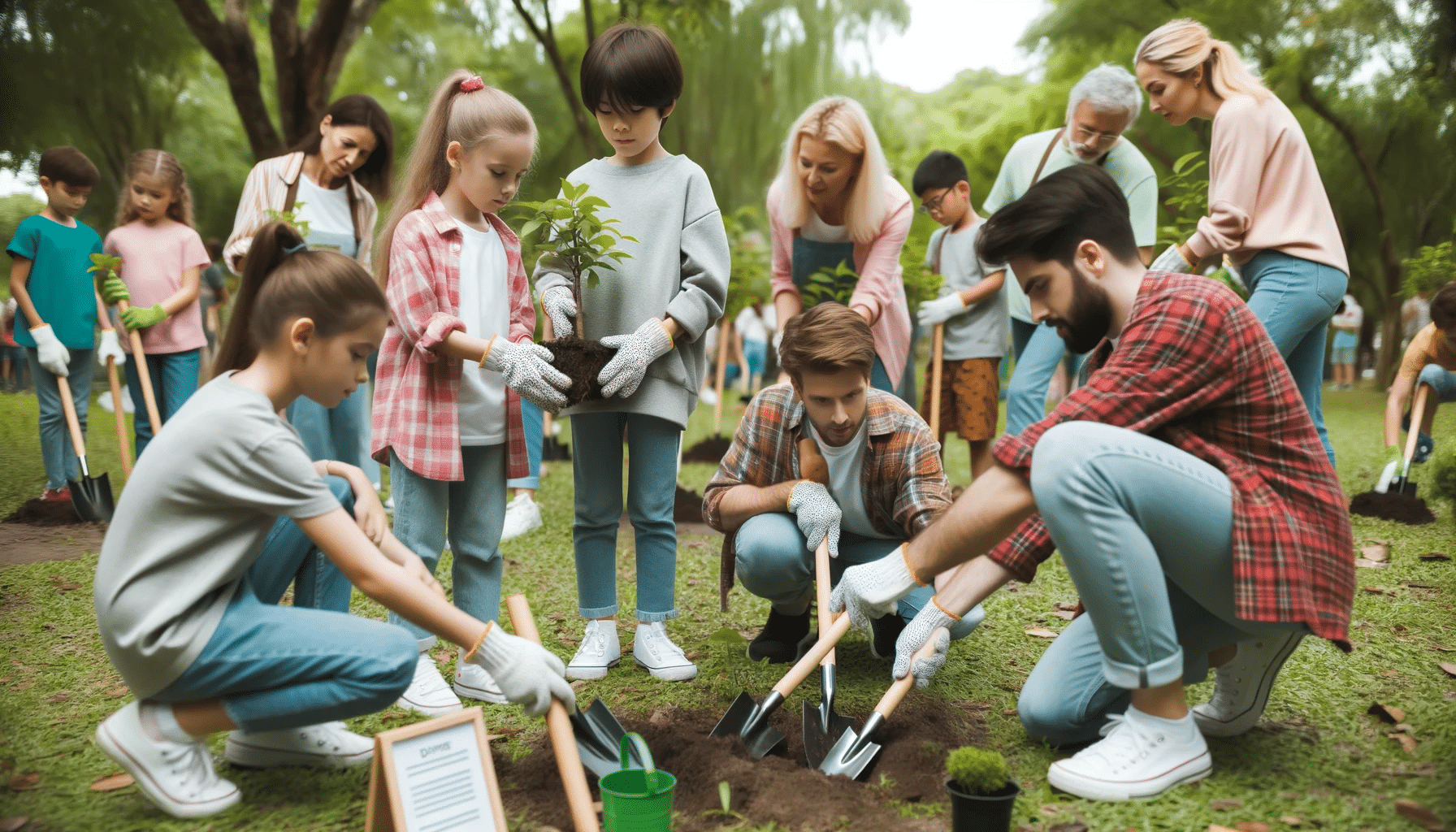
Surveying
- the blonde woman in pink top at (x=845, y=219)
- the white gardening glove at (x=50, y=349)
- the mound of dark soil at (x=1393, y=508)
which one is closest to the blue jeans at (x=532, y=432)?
the blonde woman in pink top at (x=845, y=219)

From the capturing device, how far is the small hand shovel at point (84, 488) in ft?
17.3

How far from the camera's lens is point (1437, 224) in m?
13.5

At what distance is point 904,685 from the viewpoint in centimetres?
245

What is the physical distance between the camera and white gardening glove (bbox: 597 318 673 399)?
290 cm

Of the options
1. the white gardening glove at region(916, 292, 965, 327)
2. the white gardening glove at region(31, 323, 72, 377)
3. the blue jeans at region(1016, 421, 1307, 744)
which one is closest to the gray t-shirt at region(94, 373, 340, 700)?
the blue jeans at region(1016, 421, 1307, 744)

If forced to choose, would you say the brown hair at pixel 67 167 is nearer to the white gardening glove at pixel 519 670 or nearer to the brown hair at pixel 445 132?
the brown hair at pixel 445 132

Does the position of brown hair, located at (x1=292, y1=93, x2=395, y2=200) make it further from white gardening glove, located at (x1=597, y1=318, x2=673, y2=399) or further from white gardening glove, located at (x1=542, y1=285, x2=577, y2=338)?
white gardening glove, located at (x1=597, y1=318, x2=673, y2=399)

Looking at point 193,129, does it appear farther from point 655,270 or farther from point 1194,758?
point 1194,758

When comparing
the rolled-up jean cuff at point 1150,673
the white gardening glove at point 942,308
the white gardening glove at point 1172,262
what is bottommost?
the rolled-up jean cuff at point 1150,673

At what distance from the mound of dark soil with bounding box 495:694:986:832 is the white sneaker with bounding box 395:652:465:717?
343 millimetres

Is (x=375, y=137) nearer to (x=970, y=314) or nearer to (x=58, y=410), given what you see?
(x=58, y=410)

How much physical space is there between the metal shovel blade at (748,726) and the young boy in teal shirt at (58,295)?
431cm

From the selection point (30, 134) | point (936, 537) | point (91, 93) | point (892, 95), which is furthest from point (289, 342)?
point (892, 95)

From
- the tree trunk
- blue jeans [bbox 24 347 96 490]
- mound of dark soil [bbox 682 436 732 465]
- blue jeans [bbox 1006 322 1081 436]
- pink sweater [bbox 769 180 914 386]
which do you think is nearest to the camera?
pink sweater [bbox 769 180 914 386]
